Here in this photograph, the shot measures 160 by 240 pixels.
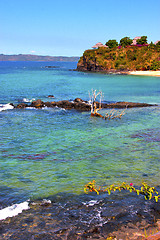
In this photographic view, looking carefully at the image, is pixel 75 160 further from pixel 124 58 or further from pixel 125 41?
pixel 125 41

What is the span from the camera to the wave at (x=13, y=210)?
10938 millimetres

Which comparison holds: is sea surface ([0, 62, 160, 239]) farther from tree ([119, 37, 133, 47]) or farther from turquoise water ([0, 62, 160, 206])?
tree ([119, 37, 133, 47])

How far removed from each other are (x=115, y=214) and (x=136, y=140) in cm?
1296

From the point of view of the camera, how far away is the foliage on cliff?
14712 centimetres

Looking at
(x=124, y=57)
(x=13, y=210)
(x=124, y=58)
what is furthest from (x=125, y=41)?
(x=13, y=210)

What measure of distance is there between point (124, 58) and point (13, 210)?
495 feet

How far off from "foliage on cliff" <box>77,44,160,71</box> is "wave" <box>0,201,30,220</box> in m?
139

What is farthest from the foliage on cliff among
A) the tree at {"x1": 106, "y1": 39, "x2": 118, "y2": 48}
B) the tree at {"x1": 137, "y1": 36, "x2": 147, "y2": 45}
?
the tree at {"x1": 137, "y1": 36, "x2": 147, "y2": 45}

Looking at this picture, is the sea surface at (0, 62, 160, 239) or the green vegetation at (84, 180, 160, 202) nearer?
the green vegetation at (84, 180, 160, 202)

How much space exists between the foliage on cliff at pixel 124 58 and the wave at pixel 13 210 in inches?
5457

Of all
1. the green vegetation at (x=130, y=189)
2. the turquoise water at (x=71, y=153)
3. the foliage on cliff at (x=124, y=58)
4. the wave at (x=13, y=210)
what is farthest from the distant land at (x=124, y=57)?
the wave at (x=13, y=210)

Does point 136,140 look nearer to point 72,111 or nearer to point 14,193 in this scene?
point 14,193

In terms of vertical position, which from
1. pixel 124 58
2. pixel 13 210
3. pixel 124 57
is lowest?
pixel 13 210

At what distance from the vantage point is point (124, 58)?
6029 inches
